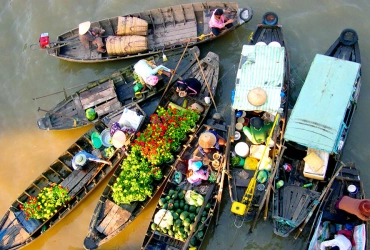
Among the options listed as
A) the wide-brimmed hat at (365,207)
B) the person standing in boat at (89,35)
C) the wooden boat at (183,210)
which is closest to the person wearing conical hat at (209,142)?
the wooden boat at (183,210)

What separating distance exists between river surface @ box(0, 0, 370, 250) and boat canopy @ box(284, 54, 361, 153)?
2150 mm

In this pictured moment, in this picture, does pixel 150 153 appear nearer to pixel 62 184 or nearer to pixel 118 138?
pixel 118 138

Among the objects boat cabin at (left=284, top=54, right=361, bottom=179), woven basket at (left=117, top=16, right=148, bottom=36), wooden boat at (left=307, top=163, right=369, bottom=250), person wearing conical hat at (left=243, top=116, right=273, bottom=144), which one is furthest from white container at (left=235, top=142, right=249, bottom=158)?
woven basket at (left=117, top=16, right=148, bottom=36)

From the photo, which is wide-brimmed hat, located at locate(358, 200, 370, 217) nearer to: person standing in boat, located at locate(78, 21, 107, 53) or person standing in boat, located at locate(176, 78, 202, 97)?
person standing in boat, located at locate(176, 78, 202, 97)

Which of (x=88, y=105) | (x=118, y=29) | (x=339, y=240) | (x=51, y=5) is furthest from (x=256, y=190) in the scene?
(x=51, y=5)

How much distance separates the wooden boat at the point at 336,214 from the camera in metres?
10.8

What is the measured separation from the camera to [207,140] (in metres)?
11.8

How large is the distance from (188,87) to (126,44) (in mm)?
2996

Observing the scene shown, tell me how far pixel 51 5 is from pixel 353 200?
1384 centimetres

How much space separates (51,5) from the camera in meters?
16.4

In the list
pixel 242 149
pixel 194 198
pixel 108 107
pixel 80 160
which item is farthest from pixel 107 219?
pixel 242 149

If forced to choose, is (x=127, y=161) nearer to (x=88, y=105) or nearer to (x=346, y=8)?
(x=88, y=105)

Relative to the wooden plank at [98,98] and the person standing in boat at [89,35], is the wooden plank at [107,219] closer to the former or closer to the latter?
the wooden plank at [98,98]

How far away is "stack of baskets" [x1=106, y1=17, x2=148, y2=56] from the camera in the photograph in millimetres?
13930
